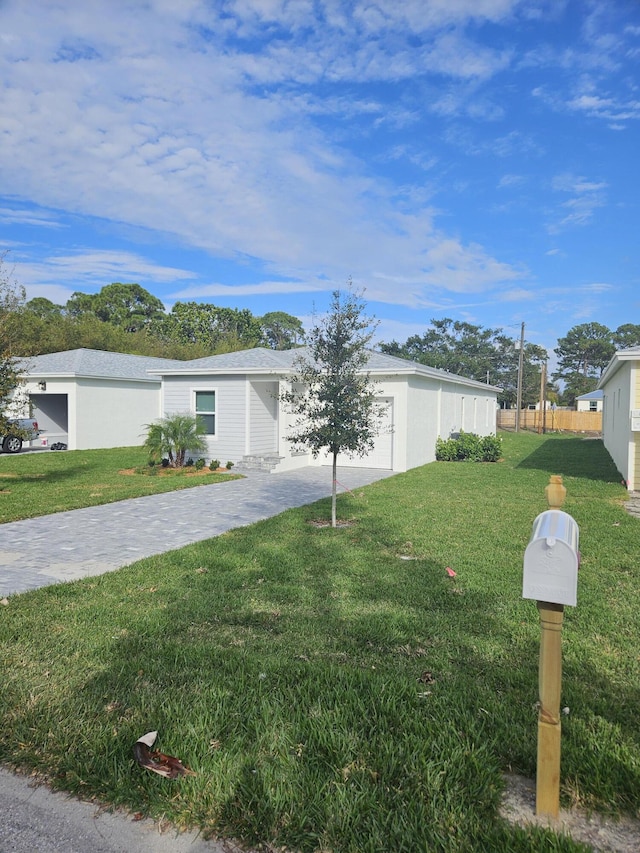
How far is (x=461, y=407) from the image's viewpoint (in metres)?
22.4

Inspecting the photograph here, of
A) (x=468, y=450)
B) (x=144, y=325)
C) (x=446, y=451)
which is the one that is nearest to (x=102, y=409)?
(x=446, y=451)

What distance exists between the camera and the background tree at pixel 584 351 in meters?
67.2

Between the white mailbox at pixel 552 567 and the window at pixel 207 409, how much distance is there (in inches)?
584

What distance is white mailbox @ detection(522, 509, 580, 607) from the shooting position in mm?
2072

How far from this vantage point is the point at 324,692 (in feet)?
10.4

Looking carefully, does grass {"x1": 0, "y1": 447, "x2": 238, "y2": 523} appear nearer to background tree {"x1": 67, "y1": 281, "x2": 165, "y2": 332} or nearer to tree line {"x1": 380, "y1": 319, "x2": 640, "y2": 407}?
background tree {"x1": 67, "y1": 281, "x2": 165, "y2": 332}

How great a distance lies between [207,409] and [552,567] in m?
15.2

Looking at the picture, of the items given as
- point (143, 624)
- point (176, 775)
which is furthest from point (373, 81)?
point (176, 775)

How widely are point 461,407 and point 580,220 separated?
319 inches

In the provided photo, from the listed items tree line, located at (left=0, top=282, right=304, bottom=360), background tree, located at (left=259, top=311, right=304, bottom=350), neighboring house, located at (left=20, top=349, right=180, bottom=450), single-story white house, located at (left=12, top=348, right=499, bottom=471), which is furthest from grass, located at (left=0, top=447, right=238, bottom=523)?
background tree, located at (left=259, top=311, right=304, bottom=350)

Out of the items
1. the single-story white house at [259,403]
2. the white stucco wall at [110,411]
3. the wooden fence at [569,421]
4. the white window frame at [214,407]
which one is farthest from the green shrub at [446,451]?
the wooden fence at [569,421]

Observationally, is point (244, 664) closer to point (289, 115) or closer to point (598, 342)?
point (289, 115)

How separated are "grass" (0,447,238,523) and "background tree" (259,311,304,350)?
166ft

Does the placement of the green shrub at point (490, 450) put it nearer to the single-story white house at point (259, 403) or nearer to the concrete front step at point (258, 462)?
the single-story white house at point (259, 403)
